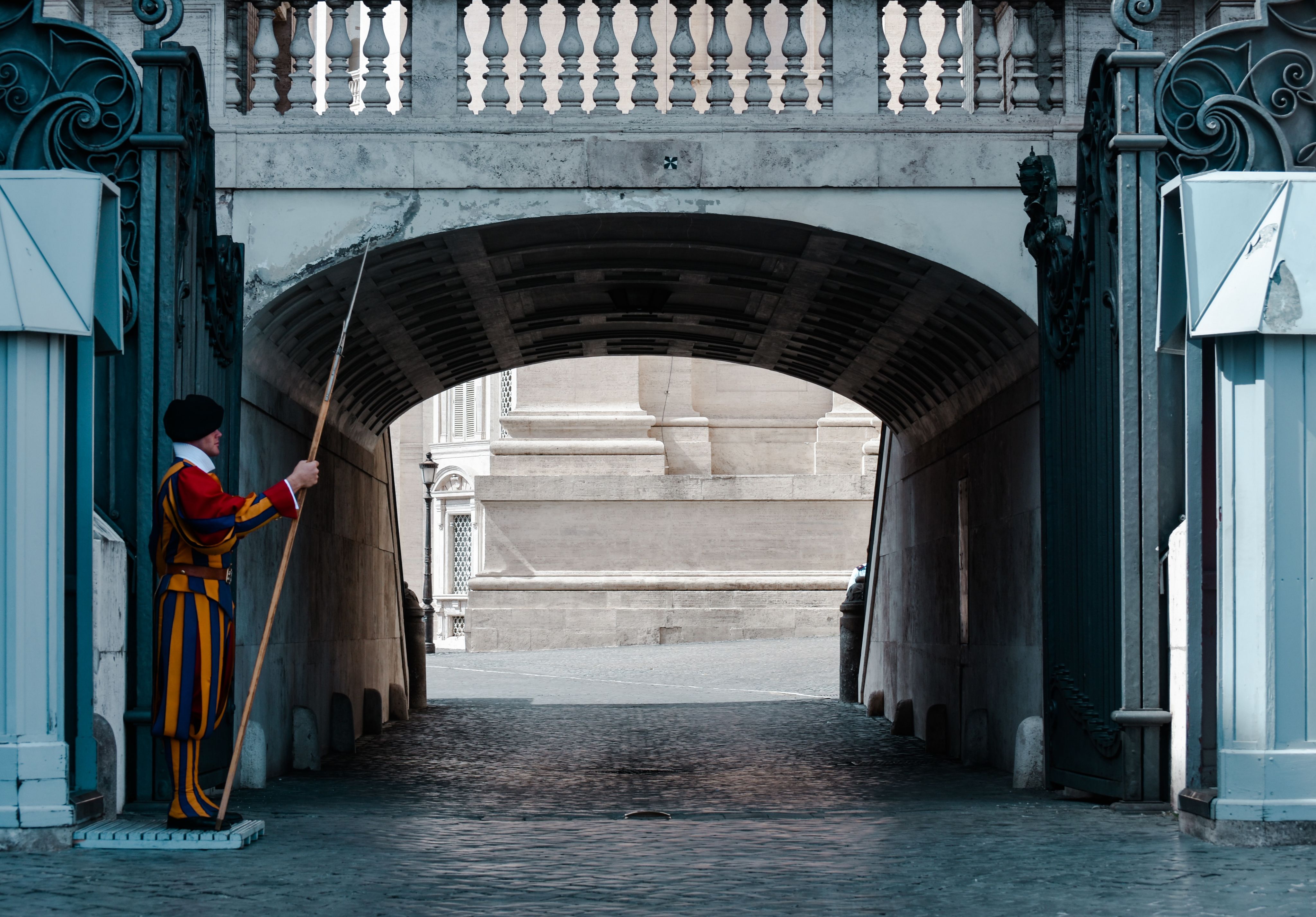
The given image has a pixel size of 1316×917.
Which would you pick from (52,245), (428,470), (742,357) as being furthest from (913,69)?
(428,470)

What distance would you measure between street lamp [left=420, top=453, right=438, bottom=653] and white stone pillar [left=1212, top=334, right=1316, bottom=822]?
25.4 m

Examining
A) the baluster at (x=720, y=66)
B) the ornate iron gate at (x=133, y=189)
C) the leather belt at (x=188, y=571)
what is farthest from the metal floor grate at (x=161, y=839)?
the baluster at (x=720, y=66)

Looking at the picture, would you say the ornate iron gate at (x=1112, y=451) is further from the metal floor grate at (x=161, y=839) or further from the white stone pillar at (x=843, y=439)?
the white stone pillar at (x=843, y=439)

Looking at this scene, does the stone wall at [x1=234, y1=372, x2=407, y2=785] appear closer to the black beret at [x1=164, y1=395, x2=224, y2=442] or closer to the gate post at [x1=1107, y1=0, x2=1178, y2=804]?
the black beret at [x1=164, y1=395, x2=224, y2=442]

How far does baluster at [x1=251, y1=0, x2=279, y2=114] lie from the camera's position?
10.5 metres

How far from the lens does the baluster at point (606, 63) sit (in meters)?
10.5

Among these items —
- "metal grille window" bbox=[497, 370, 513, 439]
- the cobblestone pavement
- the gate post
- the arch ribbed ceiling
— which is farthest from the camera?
"metal grille window" bbox=[497, 370, 513, 439]

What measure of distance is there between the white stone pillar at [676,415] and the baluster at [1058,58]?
839 inches

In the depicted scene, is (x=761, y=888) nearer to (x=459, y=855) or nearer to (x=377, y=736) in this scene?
(x=459, y=855)

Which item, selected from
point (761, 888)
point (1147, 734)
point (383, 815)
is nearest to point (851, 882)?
point (761, 888)

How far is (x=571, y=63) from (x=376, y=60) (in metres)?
1.19

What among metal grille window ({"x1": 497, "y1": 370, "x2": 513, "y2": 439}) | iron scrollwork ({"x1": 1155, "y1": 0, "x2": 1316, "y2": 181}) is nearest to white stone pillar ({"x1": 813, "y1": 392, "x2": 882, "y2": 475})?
metal grille window ({"x1": 497, "y1": 370, "x2": 513, "y2": 439})

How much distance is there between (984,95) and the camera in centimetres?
1065

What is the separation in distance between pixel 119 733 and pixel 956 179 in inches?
221
